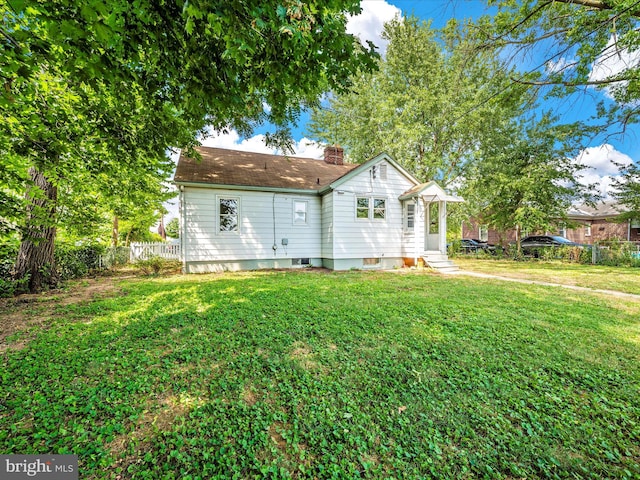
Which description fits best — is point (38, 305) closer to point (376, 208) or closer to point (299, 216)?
point (299, 216)

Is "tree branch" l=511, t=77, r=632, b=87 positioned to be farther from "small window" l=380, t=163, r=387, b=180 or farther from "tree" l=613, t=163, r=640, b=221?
"tree" l=613, t=163, r=640, b=221

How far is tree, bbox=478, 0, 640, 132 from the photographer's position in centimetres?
507

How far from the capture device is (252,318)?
471cm

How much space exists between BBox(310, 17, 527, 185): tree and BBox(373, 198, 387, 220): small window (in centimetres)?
664

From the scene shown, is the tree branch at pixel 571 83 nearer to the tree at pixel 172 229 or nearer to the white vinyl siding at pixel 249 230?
the white vinyl siding at pixel 249 230

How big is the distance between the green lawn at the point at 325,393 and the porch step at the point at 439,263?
20.7 feet

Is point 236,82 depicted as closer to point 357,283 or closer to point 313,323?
point 313,323

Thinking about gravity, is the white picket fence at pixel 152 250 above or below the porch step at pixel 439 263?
above

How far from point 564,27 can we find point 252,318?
870cm

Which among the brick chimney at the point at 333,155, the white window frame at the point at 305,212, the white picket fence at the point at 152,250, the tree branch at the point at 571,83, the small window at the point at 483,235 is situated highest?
the brick chimney at the point at 333,155

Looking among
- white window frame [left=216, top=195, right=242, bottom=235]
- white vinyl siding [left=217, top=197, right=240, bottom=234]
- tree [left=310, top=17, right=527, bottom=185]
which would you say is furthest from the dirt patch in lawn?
tree [left=310, top=17, right=527, bottom=185]

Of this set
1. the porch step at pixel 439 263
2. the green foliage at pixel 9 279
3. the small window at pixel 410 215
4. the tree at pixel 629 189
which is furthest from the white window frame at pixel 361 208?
the tree at pixel 629 189

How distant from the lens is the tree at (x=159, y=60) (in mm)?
2020

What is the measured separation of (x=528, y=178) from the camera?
50.8 ft
